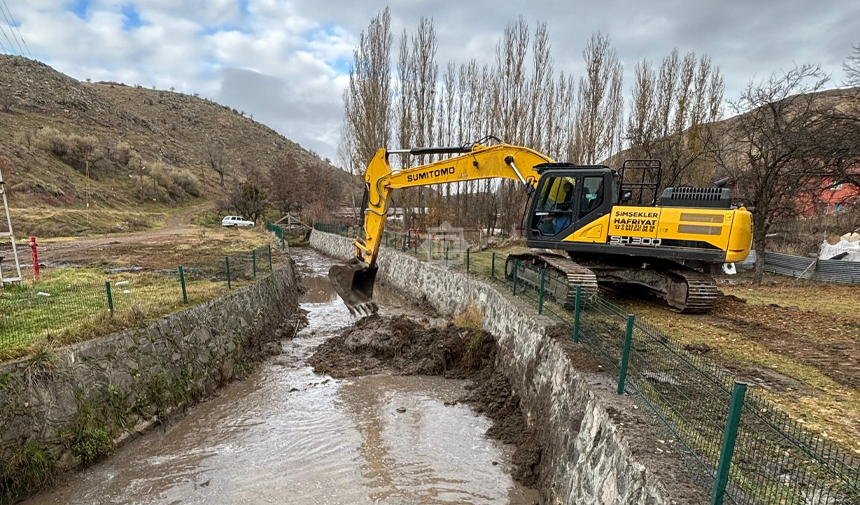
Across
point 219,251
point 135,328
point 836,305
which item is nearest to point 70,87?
point 219,251

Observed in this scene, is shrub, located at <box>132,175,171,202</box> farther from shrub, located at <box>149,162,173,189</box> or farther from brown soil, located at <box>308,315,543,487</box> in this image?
brown soil, located at <box>308,315,543,487</box>

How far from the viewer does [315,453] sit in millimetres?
6477

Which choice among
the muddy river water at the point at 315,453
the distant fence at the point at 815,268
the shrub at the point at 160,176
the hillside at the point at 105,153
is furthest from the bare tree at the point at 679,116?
the shrub at the point at 160,176

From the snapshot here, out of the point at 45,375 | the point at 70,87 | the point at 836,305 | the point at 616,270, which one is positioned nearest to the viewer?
the point at 45,375

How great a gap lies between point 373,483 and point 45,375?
15.2ft

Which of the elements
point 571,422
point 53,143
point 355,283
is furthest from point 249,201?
point 571,422

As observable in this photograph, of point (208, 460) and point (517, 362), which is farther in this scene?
point (517, 362)

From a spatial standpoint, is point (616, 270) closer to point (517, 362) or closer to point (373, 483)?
point (517, 362)

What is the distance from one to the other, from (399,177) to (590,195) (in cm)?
504

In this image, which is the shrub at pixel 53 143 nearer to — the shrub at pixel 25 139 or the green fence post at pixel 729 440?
the shrub at pixel 25 139

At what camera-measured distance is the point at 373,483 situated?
5785 millimetres

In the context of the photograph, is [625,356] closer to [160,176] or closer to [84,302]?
[84,302]

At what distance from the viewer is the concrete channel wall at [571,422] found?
3523 millimetres

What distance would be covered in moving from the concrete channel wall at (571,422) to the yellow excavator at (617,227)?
3.65 feet
